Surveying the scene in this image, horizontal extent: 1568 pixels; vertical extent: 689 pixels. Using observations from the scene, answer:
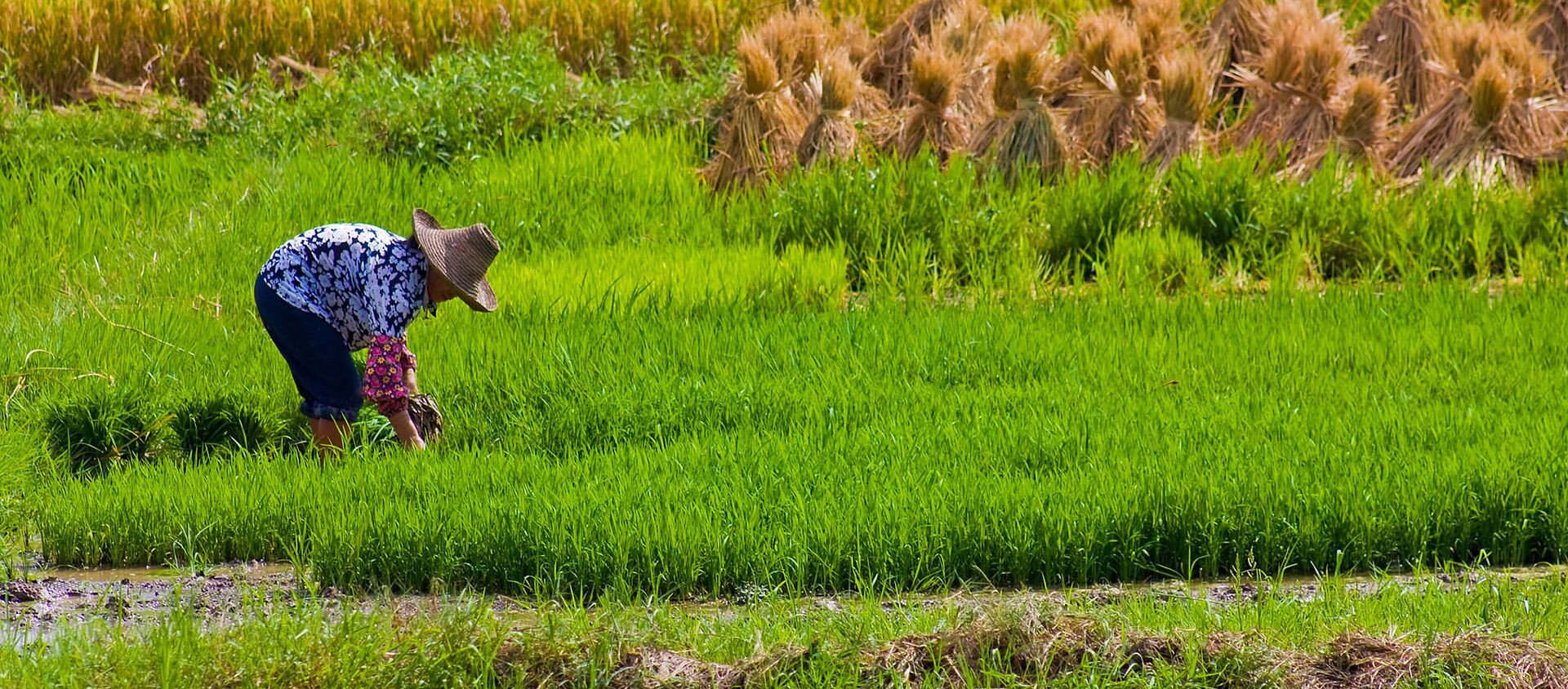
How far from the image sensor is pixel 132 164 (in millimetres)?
8844

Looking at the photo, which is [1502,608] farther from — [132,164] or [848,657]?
[132,164]

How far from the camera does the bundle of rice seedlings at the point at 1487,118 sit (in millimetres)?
8602

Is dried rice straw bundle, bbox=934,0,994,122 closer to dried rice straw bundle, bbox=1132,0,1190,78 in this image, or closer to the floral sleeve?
dried rice straw bundle, bbox=1132,0,1190,78

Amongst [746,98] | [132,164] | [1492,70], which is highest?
[1492,70]

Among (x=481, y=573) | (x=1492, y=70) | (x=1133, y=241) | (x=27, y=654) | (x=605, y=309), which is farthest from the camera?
(x=1492, y=70)

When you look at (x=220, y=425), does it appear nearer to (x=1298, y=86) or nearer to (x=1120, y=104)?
(x=1120, y=104)

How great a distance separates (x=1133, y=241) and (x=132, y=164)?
5452 millimetres

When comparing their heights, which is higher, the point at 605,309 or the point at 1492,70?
the point at 1492,70

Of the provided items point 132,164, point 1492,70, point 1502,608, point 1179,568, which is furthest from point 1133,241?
point 132,164

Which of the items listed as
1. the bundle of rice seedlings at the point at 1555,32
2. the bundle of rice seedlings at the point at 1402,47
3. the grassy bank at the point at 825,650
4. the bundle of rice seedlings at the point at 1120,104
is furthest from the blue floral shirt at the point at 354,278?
the bundle of rice seedlings at the point at 1555,32

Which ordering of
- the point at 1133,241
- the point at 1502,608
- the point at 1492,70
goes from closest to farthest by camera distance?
the point at 1502,608 → the point at 1133,241 → the point at 1492,70

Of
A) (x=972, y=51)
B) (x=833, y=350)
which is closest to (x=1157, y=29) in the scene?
(x=972, y=51)

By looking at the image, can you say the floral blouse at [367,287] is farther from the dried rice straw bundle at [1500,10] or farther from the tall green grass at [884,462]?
the dried rice straw bundle at [1500,10]

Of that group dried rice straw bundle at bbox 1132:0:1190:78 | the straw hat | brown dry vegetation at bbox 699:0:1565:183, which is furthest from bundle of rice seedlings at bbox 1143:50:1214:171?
the straw hat
